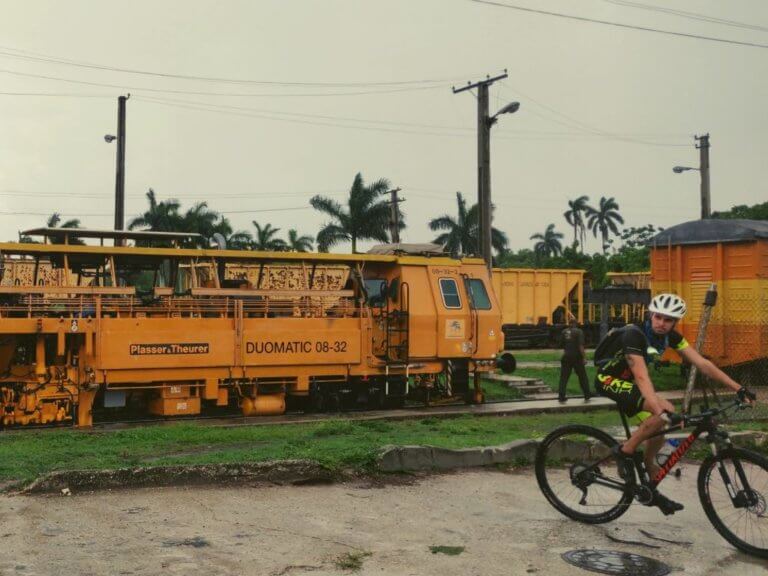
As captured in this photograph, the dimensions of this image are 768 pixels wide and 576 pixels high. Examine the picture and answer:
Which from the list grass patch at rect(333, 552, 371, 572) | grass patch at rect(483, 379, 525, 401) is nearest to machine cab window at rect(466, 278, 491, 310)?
grass patch at rect(483, 379, 525, 401)

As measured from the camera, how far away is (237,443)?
460 inches

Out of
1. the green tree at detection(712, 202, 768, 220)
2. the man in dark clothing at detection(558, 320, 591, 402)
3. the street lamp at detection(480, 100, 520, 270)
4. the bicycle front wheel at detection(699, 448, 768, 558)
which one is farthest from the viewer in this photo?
the green tree at detection(712, 202, 768, 220)

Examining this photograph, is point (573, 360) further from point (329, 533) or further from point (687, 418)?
point (329, 533)

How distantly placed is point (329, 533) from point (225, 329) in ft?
31.3

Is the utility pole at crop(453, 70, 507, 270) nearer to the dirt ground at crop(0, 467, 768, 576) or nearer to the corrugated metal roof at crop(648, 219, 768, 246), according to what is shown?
the corrugated metal roof at crop(648, 219, 768, 246)

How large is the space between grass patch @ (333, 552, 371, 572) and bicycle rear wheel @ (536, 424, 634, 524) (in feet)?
6.55

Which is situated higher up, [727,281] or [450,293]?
[727,281]

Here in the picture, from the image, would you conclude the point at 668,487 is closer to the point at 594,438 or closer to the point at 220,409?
the point at 594,438

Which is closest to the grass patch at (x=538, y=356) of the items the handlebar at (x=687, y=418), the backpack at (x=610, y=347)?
the backpack at (x=610, y=347)

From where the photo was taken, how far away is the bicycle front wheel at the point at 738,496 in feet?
21.6

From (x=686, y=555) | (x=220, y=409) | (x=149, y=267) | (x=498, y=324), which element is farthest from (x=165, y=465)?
(x=498, y=324)

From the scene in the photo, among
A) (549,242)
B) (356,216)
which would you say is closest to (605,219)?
(549,242)

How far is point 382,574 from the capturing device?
5.90m

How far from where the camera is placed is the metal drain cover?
20.0 feet
